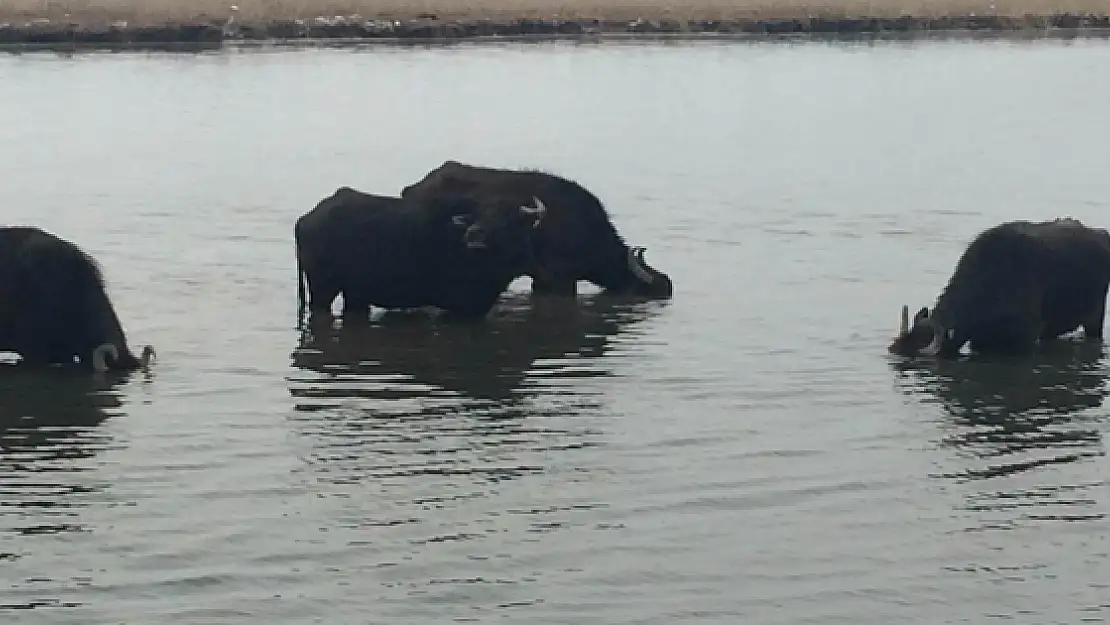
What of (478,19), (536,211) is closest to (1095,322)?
(536,211)

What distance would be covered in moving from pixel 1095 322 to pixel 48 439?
6.98m

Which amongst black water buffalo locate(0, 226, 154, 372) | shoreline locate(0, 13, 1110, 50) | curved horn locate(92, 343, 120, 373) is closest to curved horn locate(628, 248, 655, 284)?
black water buffalo locate(0, 226, 154, 372)

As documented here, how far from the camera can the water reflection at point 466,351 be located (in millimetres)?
12547

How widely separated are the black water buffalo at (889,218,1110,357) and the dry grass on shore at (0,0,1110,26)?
40576 millimetres

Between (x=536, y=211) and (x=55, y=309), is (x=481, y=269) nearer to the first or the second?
(x=536, y=211)

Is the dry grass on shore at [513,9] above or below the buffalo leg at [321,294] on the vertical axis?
above

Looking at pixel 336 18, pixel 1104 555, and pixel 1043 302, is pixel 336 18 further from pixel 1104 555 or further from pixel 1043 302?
pixel 1104 555

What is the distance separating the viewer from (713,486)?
10.1 meters

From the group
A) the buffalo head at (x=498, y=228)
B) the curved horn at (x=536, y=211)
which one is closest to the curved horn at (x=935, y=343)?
the buffalo head at (x=498, y=228)

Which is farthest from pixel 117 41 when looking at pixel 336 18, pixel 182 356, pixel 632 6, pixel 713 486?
pixel 713 486

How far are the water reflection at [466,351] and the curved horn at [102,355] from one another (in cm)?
118

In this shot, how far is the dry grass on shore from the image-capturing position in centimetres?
5369

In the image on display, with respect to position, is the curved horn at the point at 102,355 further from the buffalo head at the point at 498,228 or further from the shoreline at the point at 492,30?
the shoreline at the point at 492,30

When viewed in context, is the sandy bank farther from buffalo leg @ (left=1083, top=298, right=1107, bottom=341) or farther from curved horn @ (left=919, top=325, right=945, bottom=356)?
curved horn @ (left=919, top=325, right=945, bottom=356)
